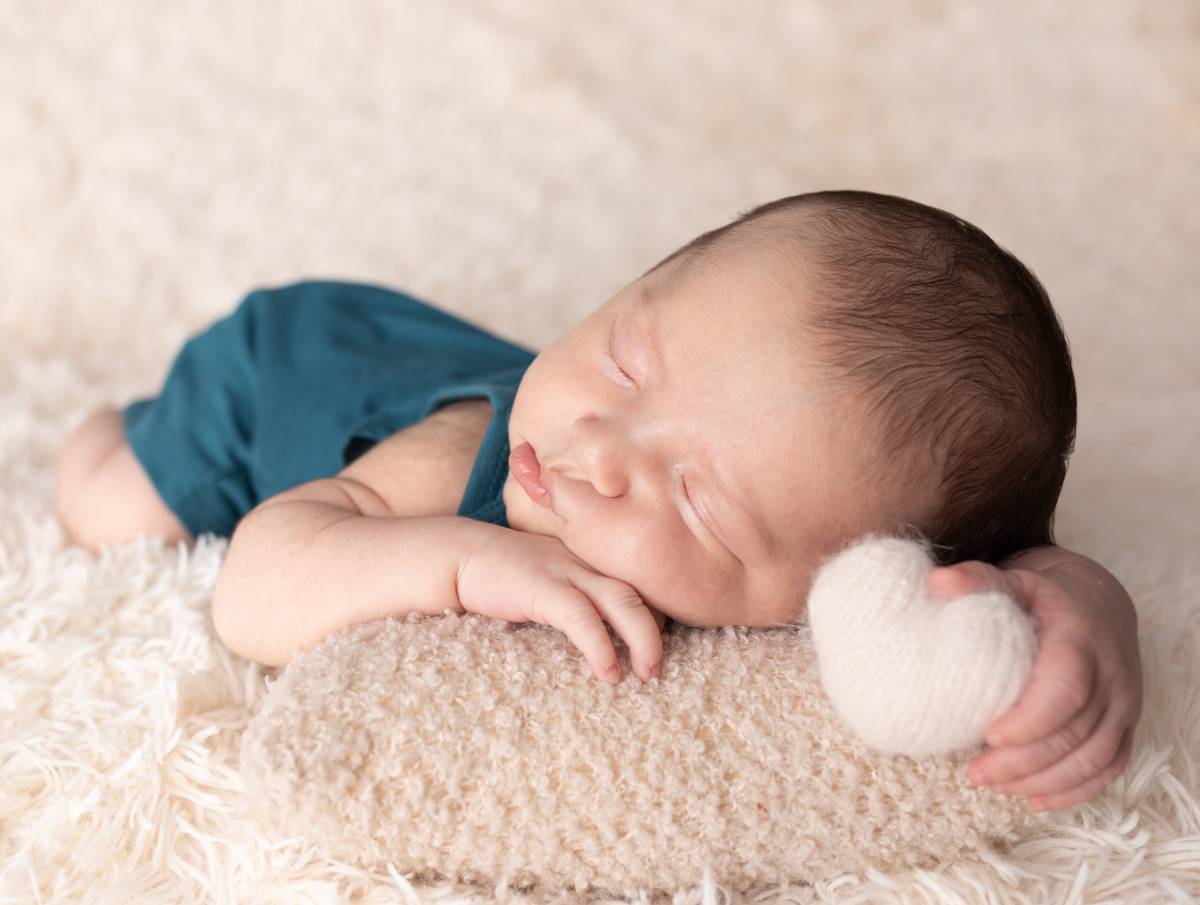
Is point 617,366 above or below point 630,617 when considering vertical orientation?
above

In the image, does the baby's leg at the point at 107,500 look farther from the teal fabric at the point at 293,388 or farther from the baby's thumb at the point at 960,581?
the baby's thumb at the point at 960,581

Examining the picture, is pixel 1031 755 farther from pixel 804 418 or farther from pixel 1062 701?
pixel 804 418

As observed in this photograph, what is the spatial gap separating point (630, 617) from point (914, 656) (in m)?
0.22

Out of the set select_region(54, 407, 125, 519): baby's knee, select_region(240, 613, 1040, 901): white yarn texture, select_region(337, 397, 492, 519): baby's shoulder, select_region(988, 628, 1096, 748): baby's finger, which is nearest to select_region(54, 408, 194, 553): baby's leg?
select_region(54, 407, 125, 519): baby's knee

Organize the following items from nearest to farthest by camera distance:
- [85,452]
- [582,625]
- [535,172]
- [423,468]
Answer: [582,625], [423,468], [85,452], [535,172]

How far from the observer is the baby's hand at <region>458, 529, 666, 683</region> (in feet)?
2.92

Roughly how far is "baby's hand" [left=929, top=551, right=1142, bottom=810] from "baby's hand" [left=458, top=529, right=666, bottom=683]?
0.23 meters

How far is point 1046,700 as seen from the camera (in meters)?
0.78

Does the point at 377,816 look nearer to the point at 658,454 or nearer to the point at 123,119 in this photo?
the point at 658,454

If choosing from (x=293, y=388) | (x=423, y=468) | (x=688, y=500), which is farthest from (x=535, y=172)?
(x=688, y=500)

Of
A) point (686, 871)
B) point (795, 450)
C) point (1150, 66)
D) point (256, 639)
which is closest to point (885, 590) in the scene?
point (795, 450)

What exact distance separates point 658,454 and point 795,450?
0.36 ft

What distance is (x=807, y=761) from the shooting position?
853 millimetres

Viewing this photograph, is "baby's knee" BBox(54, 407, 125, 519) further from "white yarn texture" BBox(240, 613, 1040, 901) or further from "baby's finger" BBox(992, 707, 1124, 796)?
"baby's finger" BBox(992, 707, 1124, 796)
